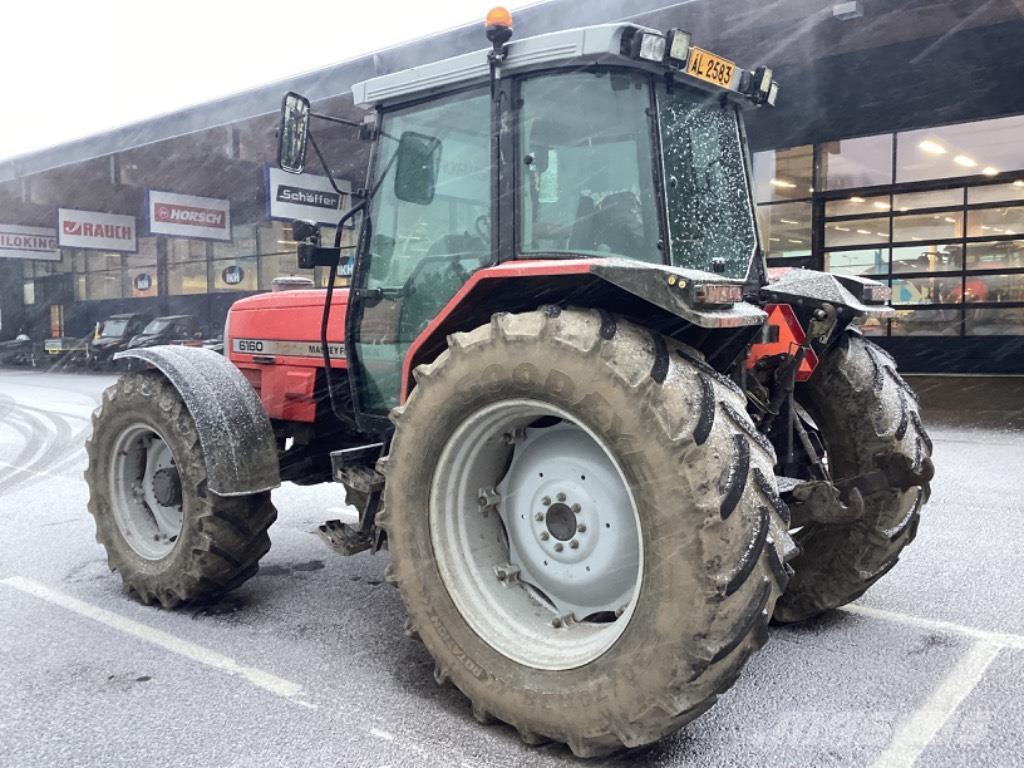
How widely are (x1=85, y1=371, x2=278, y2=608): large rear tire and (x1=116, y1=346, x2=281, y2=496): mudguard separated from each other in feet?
0.34

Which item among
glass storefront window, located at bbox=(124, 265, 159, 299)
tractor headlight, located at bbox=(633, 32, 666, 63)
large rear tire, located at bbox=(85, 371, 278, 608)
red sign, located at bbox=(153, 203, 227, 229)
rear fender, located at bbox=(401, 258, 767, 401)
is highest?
red sign, located at bbox=(153, 203, 227, 229)

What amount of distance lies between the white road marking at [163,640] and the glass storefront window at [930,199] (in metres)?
14.9

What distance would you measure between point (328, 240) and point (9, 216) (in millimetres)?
18875

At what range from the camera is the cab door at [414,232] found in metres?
3.63

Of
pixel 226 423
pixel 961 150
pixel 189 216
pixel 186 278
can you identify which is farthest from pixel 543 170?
pixel 186 278

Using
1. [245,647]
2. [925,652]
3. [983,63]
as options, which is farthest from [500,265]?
[983,63]

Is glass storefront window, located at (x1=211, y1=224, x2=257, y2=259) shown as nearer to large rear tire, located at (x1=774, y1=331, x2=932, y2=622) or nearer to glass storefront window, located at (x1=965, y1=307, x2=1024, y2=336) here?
glass storefront window, located at (x1=965, y1=307, x2=1024, y2=336)

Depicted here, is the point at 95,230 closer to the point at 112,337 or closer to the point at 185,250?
the point at 185,250

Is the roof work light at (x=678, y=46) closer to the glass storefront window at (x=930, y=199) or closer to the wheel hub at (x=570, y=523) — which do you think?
the wheel hub at (x=570, y=523)

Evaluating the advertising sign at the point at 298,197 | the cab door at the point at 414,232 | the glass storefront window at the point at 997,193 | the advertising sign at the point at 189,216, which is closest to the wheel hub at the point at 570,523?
the cab door at the point at 414,232

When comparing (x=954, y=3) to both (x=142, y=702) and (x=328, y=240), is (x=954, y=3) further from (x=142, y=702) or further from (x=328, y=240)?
(x=142, y=702)

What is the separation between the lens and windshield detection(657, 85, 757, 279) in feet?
11.2

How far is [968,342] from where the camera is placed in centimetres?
1523

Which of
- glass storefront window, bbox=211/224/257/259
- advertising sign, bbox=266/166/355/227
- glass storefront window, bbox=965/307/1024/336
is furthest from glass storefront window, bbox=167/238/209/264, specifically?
glass storefront window, bbox=965/307/1024/336
